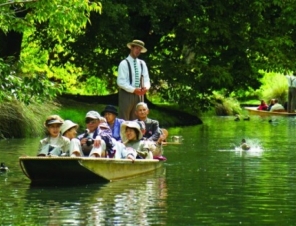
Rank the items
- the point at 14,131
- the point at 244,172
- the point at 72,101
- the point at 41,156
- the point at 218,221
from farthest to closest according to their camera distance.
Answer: the point at 72,101 → the point at 14,131 → the point at 244,172 → the point at 41,156 → the point at 218,221

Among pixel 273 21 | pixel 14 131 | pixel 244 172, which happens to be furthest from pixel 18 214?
pixel 273 21

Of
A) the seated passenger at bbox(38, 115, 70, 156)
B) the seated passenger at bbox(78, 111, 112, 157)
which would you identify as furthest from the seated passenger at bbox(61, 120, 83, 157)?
the seated passenger at bbox(78, 111, 112, 157)

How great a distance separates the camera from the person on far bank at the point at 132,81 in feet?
65.3

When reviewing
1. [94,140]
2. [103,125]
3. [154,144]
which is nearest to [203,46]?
[154,144]

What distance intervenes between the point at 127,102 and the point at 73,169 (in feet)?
14.4

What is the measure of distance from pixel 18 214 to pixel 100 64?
21.5m

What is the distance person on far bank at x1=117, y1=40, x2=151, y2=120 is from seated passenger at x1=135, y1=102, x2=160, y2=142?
3.65ft

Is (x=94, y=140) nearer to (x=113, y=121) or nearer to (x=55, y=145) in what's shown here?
(x=55, y=145)

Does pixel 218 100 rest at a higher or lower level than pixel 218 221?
higher

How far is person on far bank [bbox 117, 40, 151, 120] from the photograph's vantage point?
65.3 feet

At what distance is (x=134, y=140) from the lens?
58.6ft

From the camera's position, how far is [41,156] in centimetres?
1584

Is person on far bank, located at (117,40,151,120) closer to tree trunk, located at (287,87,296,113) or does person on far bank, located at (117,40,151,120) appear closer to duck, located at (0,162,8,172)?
duck, located at (0,162,8,172)

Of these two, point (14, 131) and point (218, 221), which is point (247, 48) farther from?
point (218, 221)
